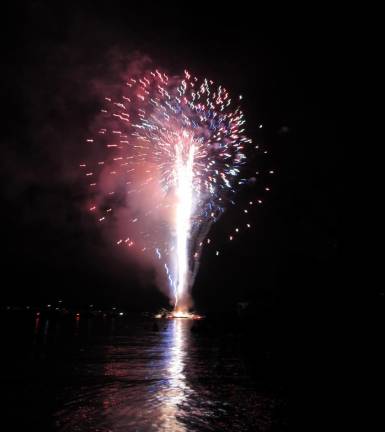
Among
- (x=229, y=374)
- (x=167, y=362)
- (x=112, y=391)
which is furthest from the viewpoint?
(x=167, y=362)

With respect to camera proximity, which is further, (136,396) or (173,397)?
(173,397)

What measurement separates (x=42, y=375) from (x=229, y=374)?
10.2 metres

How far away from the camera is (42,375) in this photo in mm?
21203

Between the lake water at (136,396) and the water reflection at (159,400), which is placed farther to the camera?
the lake water at (136,396)

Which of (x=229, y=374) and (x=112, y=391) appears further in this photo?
(x=229, y=374)

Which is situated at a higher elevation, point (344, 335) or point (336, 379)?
point (344, 335)

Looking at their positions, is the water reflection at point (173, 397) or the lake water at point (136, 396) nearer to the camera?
the water reflection at point (173, 397)

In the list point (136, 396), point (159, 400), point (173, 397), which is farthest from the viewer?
point (173, 397)

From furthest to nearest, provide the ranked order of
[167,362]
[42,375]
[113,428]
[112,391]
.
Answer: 1. [167,362]
2. [42,375]
3. [112,391]
4. [113,428]

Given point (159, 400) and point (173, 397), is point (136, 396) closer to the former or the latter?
point (159, 400)

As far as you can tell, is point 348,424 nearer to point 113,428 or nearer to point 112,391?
point 113,428

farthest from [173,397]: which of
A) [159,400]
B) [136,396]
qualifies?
[136,396]

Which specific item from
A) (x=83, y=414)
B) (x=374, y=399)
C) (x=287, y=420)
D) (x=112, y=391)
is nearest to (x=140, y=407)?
(x=83, y=414)

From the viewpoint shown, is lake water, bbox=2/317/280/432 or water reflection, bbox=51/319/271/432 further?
lake water, bbox=2/317/280/432
